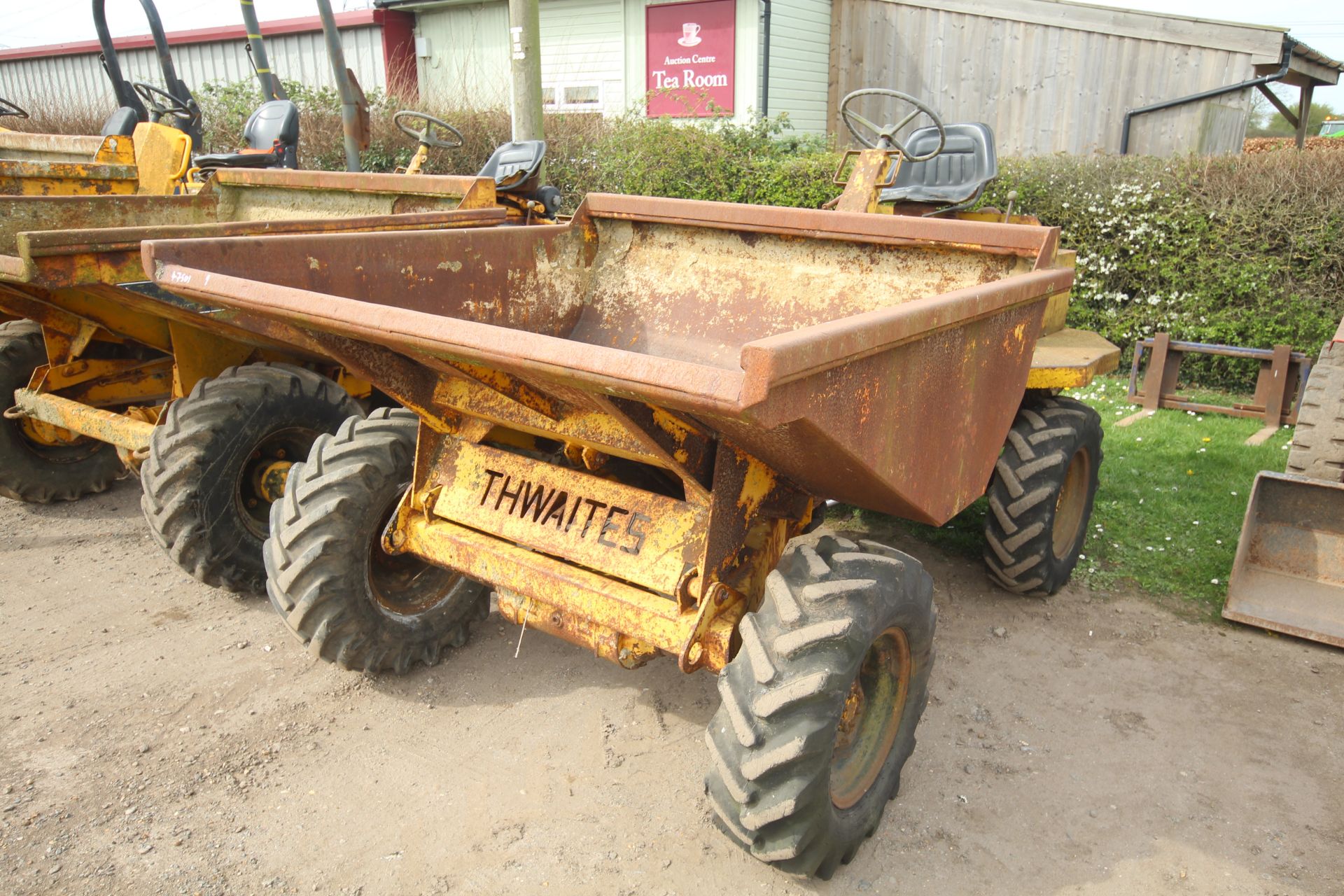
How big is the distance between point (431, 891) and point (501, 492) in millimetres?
1063

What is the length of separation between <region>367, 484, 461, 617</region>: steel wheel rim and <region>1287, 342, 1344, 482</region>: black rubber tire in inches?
135

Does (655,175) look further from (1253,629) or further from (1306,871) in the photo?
(1306,871)

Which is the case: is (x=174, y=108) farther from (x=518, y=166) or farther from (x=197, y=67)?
(x=197, y=67)

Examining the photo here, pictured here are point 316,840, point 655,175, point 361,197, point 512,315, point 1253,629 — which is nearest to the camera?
point 316,840

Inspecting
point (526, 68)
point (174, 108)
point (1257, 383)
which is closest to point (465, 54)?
point (174, 108)

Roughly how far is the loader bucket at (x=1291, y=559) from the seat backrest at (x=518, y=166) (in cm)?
446

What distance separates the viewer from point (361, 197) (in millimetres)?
5000

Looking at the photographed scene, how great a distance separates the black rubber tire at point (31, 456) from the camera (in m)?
4.71

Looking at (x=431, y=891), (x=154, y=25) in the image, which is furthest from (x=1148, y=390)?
(x=154, y=25)

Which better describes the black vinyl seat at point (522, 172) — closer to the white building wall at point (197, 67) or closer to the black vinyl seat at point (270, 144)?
the black vinyl seat at point (270, 144)

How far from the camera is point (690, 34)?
13.0 m

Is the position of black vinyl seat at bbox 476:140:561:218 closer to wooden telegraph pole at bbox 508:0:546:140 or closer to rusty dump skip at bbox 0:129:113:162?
wooden telegraph pole at bbox 508:0:546:140

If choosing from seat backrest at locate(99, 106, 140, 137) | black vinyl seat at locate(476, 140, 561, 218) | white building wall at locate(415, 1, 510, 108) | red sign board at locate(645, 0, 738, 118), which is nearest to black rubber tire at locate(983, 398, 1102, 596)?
black vinyl seat at locate(476, 140, 561, 218)

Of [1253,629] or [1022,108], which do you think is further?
[1022,108]
